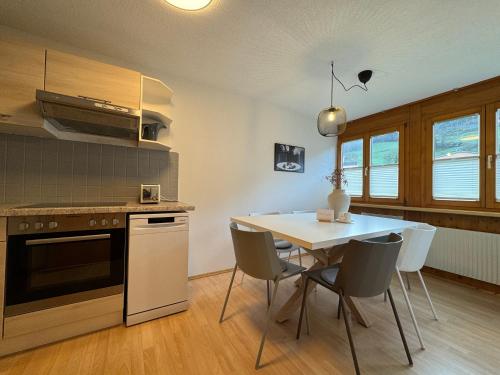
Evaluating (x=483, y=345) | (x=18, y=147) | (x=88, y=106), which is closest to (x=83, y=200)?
(x=18, y=147)

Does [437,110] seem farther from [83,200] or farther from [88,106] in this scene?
[83,200]

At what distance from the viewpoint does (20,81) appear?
4.97ft

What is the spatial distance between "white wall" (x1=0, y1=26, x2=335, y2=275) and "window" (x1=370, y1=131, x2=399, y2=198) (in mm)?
1349

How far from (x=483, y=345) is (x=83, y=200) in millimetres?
3472

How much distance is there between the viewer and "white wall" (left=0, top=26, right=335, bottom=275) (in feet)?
8.30

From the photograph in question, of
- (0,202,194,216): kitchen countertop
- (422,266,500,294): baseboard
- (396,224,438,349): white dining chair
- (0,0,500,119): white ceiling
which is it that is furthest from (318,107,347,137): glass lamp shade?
(422,266,500,294): baseboard

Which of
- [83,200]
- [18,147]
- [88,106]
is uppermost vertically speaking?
[88,106]

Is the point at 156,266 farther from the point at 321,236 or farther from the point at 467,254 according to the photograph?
the point at 467,254

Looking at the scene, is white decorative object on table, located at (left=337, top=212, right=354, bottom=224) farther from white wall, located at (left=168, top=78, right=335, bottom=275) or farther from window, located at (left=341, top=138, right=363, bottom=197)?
window, located at (left=341, top=138, right=363, bottom=197)

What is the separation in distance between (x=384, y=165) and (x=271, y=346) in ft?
10.6

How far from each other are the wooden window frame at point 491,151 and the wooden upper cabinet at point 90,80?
3817 millimetres

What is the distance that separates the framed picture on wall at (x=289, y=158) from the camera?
3311 millimetres

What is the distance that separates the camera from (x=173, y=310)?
1.85m

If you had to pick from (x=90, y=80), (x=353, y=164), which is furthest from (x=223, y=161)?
(x=353, y=164)
